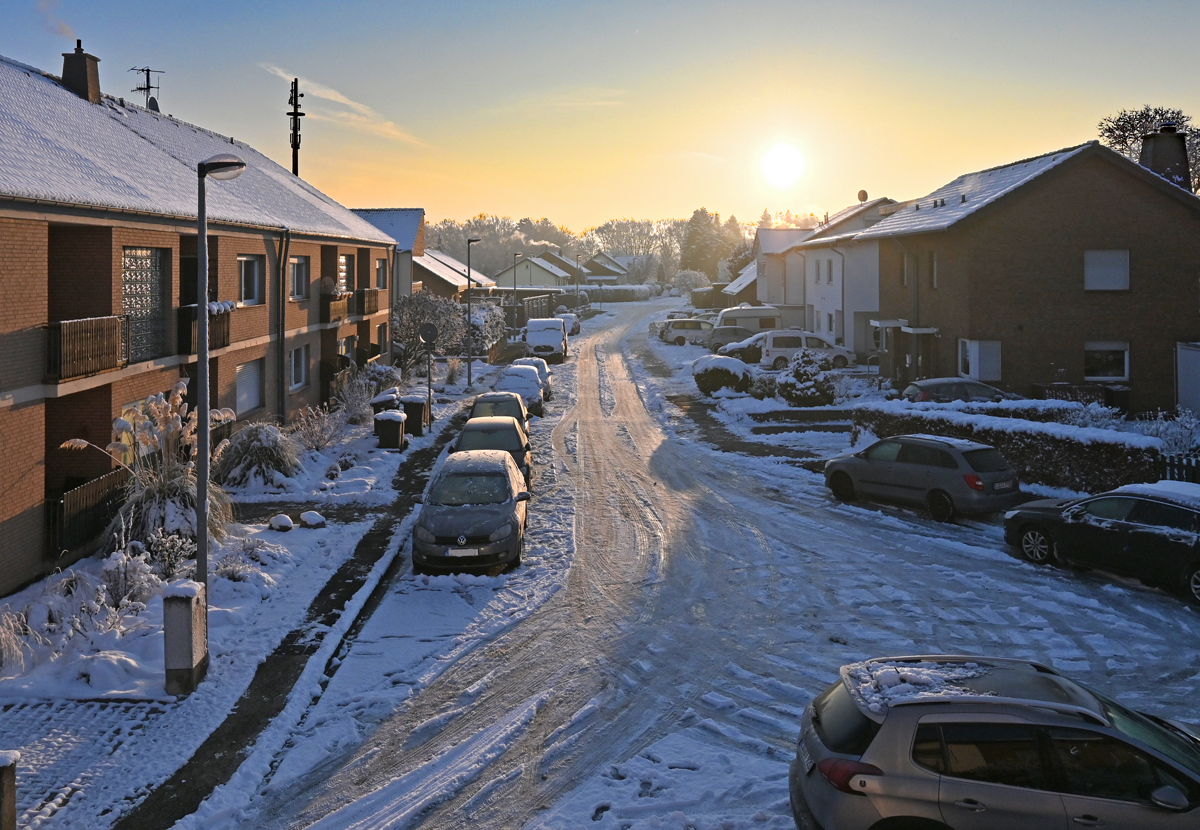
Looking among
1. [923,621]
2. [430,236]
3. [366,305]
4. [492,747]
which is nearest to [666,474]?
[923,621]

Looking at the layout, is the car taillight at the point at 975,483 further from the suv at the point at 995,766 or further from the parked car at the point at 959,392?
the suv at the point at 995,766

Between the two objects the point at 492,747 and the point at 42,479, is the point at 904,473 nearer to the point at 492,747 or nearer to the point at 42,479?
the point at 492,747

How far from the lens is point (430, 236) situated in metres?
159

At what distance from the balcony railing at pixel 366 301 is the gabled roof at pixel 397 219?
21596 millimetres

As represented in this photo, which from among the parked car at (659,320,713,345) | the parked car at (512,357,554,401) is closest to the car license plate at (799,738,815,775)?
the parked car at (512,357,554,401)

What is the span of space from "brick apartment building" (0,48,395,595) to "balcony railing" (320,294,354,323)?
3.0 inches

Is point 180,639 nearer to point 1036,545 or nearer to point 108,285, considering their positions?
point 108,285

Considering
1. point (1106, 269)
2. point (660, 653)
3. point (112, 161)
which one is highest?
point (112, 161)

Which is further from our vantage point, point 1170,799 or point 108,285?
point 108,285

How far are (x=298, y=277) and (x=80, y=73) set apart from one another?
8.01 m

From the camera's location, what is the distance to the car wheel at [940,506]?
57.4ft

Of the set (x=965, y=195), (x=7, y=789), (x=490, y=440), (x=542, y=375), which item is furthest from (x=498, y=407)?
(x=965, y=195)

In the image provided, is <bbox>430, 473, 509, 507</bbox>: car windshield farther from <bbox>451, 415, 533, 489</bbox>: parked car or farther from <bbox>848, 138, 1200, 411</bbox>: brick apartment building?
<bbox>848, 138, 1200, 411</bbox>: brick apartment building

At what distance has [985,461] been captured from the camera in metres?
17.4
